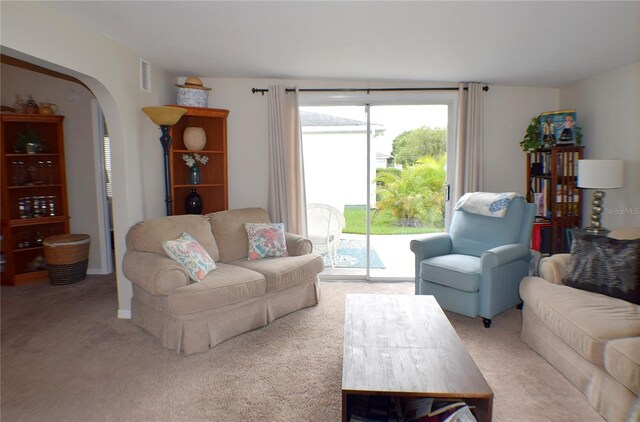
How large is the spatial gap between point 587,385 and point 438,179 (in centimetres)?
279

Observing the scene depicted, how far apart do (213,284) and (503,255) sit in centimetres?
230

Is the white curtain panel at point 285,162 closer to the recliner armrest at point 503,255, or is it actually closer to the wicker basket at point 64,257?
the recliner armrest at point 503,255

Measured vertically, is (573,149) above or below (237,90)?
below

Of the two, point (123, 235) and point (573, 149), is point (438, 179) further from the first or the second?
point (123, 235)

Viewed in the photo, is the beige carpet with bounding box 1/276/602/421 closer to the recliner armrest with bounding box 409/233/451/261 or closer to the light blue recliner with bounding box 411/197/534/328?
the light blue recliner with bounding box 411/197/534/328

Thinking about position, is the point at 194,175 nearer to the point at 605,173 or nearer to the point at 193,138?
the point at 193,138

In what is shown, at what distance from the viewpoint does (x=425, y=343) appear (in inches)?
90.9

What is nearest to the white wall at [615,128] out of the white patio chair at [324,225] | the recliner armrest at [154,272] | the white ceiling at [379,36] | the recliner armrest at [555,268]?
the white ceiling at [379,36]

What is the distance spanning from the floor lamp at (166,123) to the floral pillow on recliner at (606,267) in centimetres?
344

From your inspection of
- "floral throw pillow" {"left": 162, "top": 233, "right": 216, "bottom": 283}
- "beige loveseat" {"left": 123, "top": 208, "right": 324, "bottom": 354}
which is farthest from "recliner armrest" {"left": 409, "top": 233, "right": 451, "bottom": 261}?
"floral throw pillow" {"left": 162, "top": 233, "right": 216, "bottom": 283}

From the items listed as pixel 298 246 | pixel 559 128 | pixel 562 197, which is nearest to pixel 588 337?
pixel 562 197

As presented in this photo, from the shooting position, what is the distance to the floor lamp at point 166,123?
376cm

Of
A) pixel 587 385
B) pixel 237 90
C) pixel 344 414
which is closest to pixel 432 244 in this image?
pixel 587 385

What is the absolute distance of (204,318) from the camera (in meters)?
3.07
